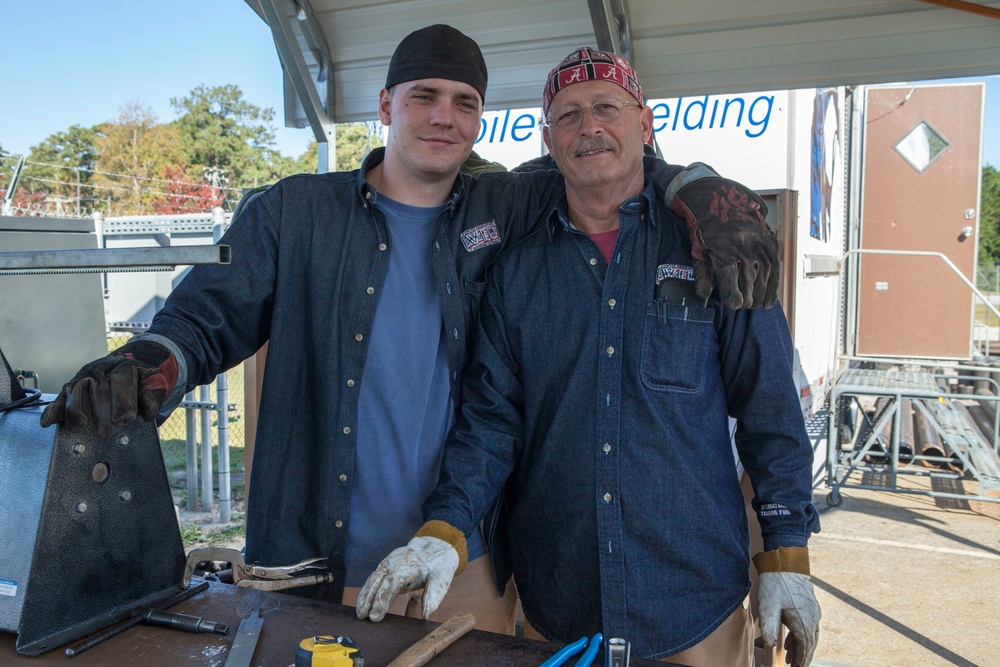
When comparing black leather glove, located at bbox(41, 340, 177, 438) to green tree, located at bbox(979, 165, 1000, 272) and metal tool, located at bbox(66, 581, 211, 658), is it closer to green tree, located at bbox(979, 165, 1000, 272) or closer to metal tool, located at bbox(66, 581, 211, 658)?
metal tool, located at bbox(66, 581, 211, 658)

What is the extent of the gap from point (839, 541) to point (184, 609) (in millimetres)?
5514

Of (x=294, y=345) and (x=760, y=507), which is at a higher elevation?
(x=294, y=345)

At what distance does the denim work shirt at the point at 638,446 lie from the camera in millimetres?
1872

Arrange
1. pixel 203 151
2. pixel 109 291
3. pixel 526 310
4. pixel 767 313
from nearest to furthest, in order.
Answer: pixel 767 313 → pixel 526 310 → pixel 109 291 → pixel 203 151

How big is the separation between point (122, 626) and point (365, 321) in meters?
0.91

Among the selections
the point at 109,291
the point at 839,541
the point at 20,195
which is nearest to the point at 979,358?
the point at 839,541

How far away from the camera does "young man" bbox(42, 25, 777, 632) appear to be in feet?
6.75

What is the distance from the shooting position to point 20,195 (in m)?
23.0

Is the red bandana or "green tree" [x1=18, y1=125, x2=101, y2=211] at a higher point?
"green tree" [x1=18, y1=125, x2=101, y2=211]

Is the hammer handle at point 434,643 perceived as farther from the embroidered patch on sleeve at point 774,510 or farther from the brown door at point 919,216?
the brown door at point 919,216

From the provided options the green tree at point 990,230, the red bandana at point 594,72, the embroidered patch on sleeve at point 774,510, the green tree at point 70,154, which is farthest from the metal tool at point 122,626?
the green tree at point 990,230

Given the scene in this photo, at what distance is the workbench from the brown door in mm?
7803

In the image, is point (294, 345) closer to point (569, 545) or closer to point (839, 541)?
point (569, 545)

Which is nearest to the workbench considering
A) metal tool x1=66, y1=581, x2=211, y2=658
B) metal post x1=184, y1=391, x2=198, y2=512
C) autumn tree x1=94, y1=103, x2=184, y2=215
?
metal tool x1=66, y1=581, x2=211, y2=658
